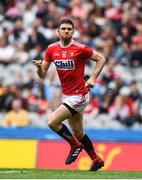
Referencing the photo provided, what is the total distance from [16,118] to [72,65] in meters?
6.32

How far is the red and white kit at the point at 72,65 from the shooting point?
1194 centimetres

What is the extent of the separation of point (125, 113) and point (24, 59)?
3.52 metres

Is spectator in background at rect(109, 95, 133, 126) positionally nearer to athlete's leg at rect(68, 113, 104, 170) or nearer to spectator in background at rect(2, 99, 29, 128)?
spectator in background at rect(2, 99, 29, 128)

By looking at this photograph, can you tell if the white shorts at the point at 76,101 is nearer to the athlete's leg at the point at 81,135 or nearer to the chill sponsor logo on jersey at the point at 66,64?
the athlete's leg at the point at 81,135

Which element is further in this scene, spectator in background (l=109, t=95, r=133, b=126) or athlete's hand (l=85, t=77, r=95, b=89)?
spectator in background (l=109, t=95, r=133, b=126)

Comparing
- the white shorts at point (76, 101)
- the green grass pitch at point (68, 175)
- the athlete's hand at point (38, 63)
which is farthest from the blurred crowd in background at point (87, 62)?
the green grass pitch at point (68, 175)

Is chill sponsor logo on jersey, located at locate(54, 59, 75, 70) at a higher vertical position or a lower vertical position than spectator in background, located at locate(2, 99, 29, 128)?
higher

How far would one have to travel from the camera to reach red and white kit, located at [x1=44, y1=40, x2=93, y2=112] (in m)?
11.9

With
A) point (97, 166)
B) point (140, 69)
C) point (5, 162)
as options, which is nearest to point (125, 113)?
point (140, 69)

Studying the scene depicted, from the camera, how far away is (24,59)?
800 inches

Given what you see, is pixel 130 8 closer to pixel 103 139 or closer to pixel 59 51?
pixel 103 139

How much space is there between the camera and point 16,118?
59.3ft

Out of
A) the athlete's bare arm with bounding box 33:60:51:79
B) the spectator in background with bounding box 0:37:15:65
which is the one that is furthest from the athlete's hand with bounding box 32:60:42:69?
the spectator in background with bounding box 0:37:15:65

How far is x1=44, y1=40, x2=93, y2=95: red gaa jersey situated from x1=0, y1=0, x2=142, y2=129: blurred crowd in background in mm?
5081
